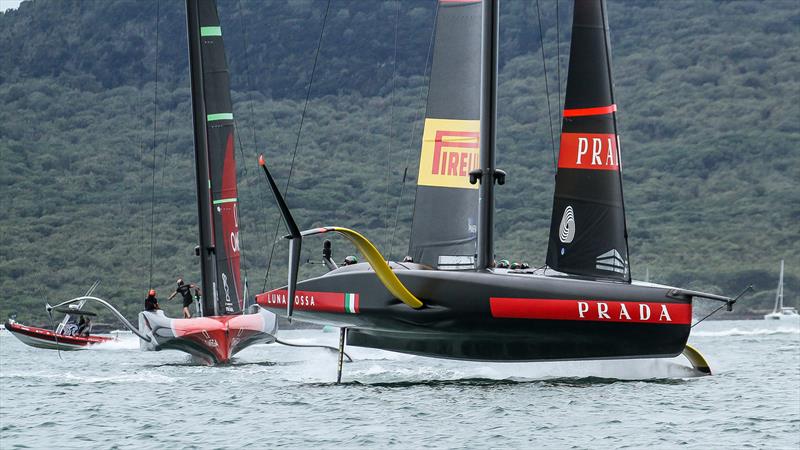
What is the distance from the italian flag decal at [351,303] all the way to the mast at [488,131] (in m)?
1.53

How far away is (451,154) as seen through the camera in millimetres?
19141

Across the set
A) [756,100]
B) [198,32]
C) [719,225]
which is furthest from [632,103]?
[198,32]

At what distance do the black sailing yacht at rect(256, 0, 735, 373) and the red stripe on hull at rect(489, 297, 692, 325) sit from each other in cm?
1

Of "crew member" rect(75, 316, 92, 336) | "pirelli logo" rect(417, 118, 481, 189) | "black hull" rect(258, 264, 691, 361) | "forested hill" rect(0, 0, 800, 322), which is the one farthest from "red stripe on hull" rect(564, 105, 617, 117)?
"forested hill" rect(0, 0, 800, 322)

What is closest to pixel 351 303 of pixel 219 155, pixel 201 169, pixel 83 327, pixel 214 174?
pixel 201 169

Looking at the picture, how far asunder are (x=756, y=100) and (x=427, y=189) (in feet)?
438

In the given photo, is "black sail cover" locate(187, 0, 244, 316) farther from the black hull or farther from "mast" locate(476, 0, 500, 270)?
"mast" locate(476, 0, 500, 270)

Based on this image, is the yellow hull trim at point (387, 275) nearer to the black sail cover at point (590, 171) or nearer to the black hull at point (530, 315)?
the black hull at point (530, 315)

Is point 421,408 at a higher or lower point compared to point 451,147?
lower

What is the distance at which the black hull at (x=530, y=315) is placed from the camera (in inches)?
620

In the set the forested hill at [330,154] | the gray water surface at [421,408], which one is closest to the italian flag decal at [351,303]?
the gray water surface at [421,408]

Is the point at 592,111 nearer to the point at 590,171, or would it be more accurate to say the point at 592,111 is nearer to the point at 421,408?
the point at 590,171

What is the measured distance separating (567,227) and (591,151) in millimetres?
921

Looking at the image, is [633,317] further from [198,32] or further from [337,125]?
[337,125]
